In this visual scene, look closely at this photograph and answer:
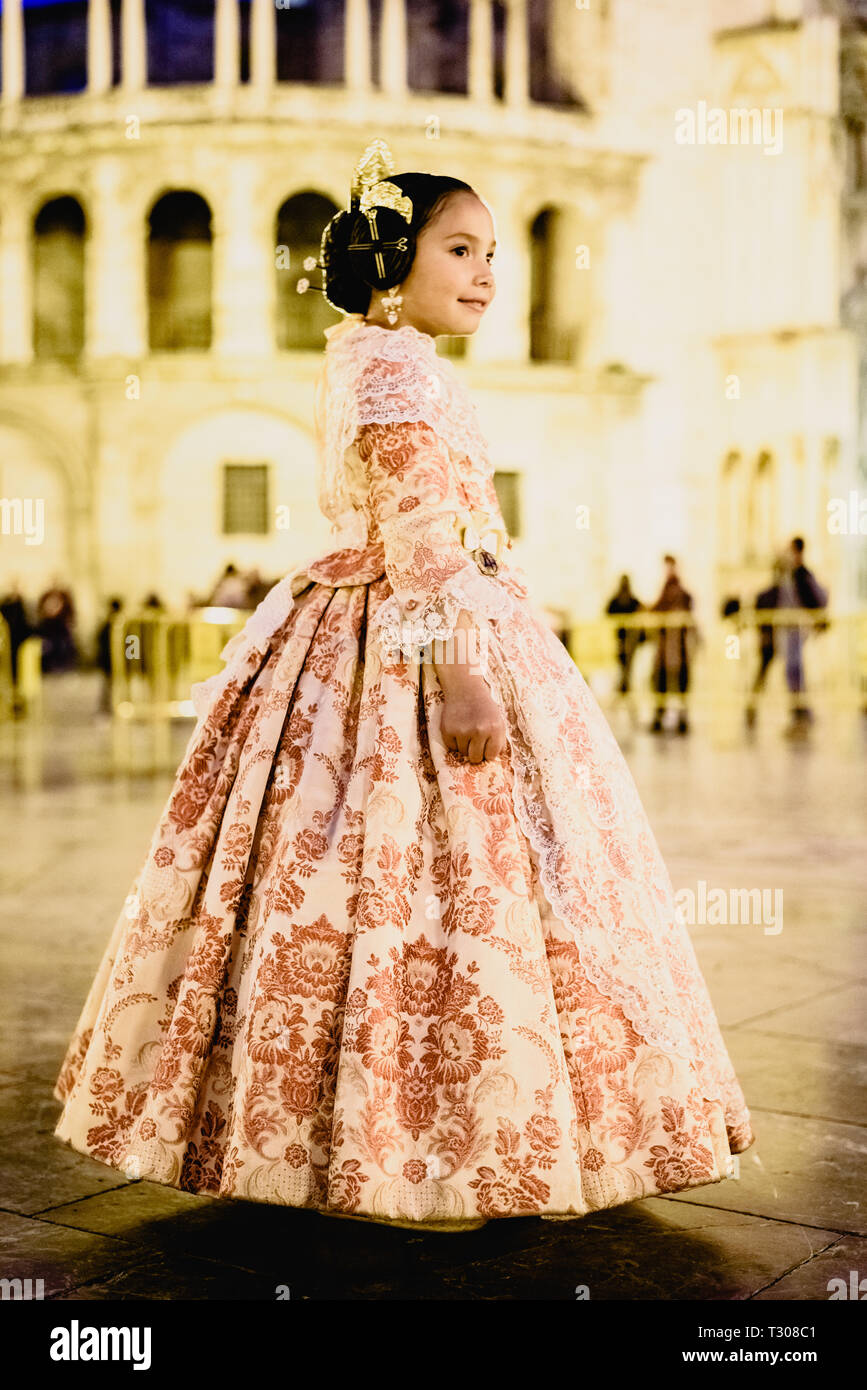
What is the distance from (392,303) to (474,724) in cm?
71

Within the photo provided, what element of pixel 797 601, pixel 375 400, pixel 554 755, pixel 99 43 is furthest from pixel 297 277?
pixel 554 755

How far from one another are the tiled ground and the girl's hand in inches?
29.0

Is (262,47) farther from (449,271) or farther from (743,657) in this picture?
(449,271)

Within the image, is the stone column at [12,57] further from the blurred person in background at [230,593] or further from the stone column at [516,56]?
the blurred person in background at [230,593]

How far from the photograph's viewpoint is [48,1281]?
8.18 feet

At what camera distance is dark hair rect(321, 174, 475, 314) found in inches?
109

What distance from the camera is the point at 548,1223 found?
278cm

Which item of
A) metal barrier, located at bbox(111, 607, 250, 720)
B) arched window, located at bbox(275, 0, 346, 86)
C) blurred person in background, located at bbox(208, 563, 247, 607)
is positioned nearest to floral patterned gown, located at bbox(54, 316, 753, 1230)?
metal barrier, located at bbox(111, 607, 250, 720)

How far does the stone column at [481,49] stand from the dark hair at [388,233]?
26.3 meters

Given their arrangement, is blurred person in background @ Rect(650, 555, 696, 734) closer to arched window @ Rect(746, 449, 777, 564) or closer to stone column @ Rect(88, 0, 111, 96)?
arched window @ Rect(746, 449, 777, 564)

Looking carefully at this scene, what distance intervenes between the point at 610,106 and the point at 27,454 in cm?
1090

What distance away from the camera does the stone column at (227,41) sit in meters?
27.0

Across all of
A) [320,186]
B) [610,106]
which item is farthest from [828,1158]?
[610,106]

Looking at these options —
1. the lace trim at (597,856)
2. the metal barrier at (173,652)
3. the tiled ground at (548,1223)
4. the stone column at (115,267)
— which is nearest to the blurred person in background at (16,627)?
the metal barrier at (173,652)
